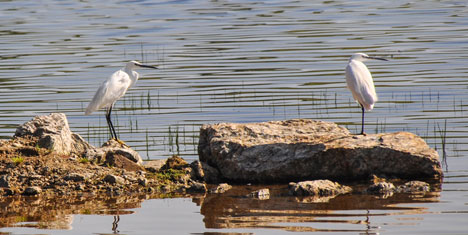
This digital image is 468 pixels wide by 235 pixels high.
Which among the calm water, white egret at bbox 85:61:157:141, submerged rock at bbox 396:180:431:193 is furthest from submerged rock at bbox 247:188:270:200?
white egret at bbox 85:61:157:141

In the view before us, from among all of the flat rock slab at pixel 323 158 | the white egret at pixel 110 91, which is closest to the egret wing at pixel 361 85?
the flat rock slab at pixel 323 158

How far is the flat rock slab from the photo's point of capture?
34.9 feet

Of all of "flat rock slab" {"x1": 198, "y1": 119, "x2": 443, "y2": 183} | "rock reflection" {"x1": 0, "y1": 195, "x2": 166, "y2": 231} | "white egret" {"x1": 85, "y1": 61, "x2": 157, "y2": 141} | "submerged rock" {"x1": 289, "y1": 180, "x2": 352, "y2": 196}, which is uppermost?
"white egret" {"x1": 85, "y1": 61, "x2": 157, "y2": 141}

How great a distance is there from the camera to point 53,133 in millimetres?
11203

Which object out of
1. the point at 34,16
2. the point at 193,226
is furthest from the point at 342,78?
the point at 34,16

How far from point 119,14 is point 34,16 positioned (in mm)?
3956

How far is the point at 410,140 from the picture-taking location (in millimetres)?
10930

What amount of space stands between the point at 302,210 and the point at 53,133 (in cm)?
389

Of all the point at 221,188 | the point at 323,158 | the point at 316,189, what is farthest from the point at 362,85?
the point at 221,188

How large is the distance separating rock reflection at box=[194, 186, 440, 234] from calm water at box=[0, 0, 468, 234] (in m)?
0.03

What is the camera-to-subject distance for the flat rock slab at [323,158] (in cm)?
1062

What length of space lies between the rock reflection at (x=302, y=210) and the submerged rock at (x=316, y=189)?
0.47ft

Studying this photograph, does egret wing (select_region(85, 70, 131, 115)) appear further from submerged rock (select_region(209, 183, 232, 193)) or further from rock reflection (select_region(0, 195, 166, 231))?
submerged rock (select_region(209, 183, 232, 193))

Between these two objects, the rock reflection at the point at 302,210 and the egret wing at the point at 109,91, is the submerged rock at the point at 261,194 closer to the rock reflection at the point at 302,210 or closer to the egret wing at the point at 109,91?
the rock reflection at the point at 302,210
